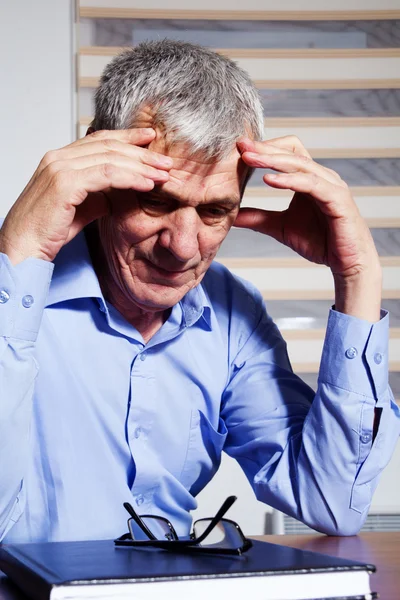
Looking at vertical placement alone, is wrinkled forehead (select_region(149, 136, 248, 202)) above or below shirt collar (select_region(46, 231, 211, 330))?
above

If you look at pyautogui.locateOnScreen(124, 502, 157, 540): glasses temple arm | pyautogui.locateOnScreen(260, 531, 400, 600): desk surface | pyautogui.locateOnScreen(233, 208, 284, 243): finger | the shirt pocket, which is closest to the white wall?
pyautogui.locateOnScreen(233, 208, 284, 243): finger

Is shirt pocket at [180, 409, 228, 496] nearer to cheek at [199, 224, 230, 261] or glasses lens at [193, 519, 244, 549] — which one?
cheek at [199, 224, 230, 261]

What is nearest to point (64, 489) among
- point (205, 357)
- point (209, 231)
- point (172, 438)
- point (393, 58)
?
point (172, 438)

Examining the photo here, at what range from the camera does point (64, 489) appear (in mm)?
1323

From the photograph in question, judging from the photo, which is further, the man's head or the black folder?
the man's head

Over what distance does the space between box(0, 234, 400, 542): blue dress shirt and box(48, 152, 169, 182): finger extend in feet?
0.50

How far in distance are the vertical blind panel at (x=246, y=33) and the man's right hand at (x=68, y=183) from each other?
1434mm

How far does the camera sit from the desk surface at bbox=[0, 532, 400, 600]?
2.75 ft

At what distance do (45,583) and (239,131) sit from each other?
799mm

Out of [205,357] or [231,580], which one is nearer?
[231,580]

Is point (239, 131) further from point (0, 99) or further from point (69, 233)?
point (0, 99)

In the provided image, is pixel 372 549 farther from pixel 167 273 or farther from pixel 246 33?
pixel 246 33

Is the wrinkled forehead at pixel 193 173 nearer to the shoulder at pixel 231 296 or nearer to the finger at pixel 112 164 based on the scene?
the finger at pixel 112 164

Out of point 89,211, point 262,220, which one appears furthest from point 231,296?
point 89,211
